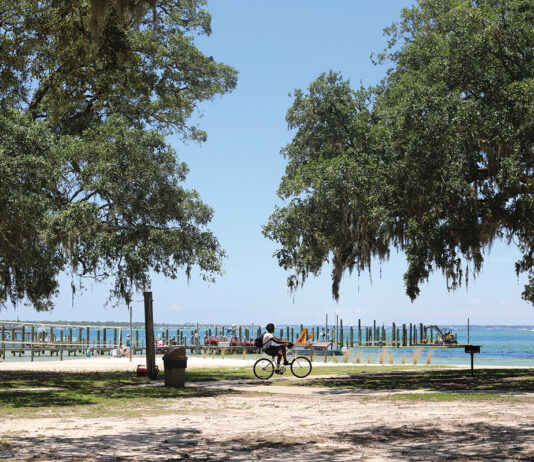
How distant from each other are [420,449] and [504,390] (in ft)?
→ 31.0

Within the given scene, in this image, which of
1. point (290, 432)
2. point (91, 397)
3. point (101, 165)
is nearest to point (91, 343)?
point (101, 165)

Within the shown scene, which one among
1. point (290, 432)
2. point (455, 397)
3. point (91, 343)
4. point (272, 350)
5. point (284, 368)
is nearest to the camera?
point (290, 432)

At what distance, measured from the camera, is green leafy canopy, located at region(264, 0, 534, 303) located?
18500mm

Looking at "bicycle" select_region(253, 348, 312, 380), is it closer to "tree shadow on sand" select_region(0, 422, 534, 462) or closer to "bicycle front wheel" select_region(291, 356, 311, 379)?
"bicycle front wheel" select_region(291, 356, 311, 379)

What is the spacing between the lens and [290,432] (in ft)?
36.4

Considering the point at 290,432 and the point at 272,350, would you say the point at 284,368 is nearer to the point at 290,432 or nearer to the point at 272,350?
the point at 272,350

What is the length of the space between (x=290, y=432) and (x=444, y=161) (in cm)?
998

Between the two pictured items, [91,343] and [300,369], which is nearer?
[300,369]

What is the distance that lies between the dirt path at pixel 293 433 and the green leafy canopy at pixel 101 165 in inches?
301

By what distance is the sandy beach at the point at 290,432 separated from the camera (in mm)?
9062

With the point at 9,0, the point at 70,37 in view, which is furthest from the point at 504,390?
the point at 9,0

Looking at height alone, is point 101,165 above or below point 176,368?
above

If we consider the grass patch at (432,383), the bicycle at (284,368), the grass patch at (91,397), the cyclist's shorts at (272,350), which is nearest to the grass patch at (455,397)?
the grass patch at (432,383)

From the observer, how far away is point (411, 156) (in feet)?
63.1
